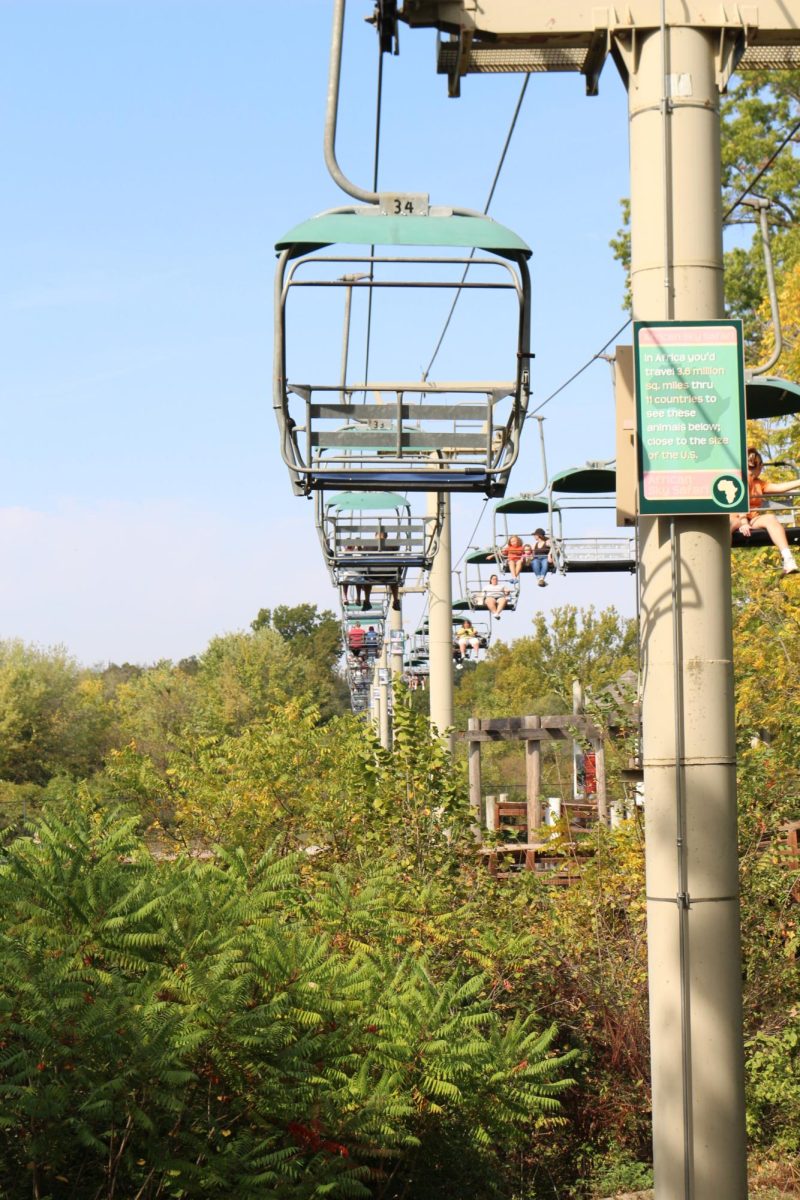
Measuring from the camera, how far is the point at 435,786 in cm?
1219

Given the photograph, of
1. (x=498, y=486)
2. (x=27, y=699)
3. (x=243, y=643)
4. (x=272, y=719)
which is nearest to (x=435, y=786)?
(x=498, y=486)

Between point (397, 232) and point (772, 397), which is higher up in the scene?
point (772, 397)

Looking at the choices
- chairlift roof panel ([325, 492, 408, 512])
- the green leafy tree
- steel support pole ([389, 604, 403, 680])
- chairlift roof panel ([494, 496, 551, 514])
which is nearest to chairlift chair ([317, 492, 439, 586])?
chairlift roof panel ([325, 492, 408, 512])

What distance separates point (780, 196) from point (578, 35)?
1262 inches

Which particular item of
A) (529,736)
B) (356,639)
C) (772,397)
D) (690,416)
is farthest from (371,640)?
(690,416)

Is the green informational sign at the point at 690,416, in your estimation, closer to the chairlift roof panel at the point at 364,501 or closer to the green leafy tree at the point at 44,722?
the chairlift roof panel at the point at 364,501

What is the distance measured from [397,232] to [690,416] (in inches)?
84.3

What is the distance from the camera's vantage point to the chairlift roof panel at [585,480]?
17.4m

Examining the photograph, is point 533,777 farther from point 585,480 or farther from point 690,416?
point 690,416

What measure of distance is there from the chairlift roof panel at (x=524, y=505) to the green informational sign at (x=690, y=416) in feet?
54.5

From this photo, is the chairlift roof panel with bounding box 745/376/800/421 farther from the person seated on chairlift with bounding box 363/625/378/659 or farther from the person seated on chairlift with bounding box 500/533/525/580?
the person seated on chairlift with bounding box 363/625/378/659

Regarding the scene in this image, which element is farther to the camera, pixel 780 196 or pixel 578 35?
pixel 780 196

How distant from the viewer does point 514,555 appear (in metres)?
25.0

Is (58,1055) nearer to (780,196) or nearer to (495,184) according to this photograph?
(495,184)
